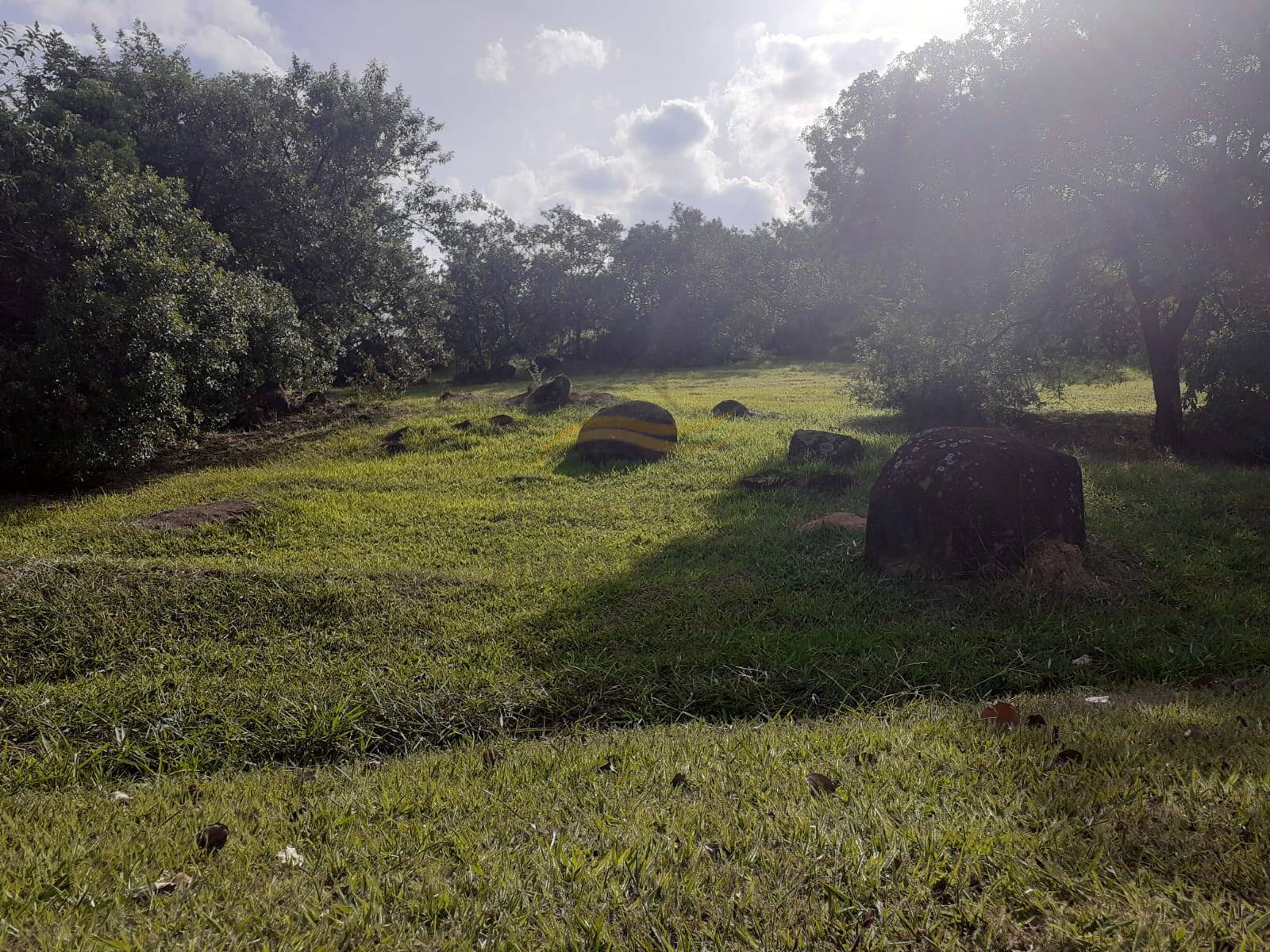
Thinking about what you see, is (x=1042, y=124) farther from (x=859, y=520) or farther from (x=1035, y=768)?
(x=1035, y=768)

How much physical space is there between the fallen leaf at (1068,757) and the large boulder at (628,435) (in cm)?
933

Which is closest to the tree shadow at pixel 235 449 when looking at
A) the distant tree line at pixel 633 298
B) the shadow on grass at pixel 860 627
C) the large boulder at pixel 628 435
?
the large boulder at pixel 628 435

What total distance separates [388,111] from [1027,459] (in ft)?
74.7

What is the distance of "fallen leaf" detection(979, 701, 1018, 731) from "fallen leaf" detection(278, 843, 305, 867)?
9.52 ft

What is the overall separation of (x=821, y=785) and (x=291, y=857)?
6.23ft

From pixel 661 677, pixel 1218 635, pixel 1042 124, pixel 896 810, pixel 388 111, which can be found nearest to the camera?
pixel 896 810

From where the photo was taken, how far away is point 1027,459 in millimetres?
6215

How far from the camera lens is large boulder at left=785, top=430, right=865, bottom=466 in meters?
10.7

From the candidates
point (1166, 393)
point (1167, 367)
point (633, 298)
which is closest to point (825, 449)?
point (1166, 393)

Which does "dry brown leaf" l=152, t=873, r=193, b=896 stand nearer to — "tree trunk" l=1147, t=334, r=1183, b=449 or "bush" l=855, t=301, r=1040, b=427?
"bush" l=855, t=301, r=1040, b=427

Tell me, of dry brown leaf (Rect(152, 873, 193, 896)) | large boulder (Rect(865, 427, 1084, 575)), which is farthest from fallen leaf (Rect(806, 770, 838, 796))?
large boulder (Rect(865, 427, 1084, 575))

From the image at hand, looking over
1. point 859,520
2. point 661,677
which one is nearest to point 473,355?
point 859,520

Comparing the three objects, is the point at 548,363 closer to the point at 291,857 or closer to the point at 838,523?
the point at 838,523

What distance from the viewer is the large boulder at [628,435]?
1220 centimetres
